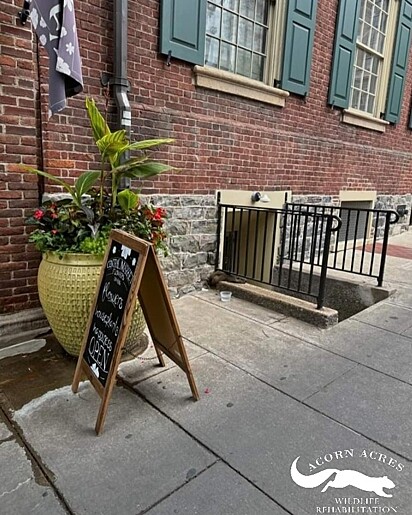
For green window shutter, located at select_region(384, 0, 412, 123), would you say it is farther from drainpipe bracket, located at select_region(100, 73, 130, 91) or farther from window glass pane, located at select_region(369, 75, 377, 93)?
drainpipe bracket, located at select_region(100, 73, 130, 91)

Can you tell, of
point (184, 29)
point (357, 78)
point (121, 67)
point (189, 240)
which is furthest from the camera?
point (357, 78)

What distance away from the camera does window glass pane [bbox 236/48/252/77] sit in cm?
434

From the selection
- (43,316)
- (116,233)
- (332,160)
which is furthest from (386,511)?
(332,160)

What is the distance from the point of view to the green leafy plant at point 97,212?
2427mm

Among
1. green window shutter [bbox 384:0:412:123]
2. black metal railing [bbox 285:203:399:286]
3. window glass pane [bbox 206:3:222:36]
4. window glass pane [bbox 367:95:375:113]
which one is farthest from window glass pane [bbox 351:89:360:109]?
window glass pane [bbox 206:3:222:36]

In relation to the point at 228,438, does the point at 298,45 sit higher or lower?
higher

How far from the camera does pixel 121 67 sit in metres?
3.04

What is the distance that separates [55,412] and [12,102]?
2.08 m

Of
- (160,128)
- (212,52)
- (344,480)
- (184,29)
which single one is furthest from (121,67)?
(344,480)

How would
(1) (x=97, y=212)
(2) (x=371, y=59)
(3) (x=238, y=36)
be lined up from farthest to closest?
(2) (x=371, y=59) < (3) (x=238, y=36) < (1) (x=97, y=212)

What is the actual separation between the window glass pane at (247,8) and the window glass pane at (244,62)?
0.38 meters

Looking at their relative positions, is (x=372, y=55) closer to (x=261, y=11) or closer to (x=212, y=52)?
(x=261, y=11)

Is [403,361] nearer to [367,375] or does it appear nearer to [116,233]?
[367,375]

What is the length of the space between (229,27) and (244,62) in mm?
404
